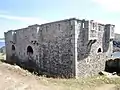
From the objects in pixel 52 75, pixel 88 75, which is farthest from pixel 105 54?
pixel 52 75

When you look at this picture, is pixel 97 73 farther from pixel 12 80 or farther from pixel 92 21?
pixel 12 80

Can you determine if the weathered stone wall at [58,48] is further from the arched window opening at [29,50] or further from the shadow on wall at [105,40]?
the shadow on wall at [105,40]

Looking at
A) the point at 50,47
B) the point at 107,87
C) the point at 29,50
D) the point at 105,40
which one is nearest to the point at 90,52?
the point at 105,40

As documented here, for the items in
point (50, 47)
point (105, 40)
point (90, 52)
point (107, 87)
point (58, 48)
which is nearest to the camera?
point (107, 87)

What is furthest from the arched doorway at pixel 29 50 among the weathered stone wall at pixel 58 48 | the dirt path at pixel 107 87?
the dirt path at pixel 107 87

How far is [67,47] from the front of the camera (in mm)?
14406

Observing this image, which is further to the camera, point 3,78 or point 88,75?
point 88,75

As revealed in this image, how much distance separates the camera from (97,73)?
16969 millimetres

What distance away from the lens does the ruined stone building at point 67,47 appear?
1420 centimetres

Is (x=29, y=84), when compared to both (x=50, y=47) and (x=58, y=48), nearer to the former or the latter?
(x=58, y=48)

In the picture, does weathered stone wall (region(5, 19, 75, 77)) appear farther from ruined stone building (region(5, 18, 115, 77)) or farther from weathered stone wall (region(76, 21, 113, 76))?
weathered stone wall (region(76, 21, 113, 76))

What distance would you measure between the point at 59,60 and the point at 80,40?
2.78 meters

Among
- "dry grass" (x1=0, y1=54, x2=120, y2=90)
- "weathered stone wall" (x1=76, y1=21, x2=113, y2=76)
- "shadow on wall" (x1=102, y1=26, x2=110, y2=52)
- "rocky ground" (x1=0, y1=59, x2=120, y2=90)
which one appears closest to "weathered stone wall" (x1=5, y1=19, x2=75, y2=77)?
"weathered stone wall" (x1=76, y1=21, x2=113, y2=76)

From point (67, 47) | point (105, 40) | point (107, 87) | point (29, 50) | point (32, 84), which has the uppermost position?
point (105, 40)
